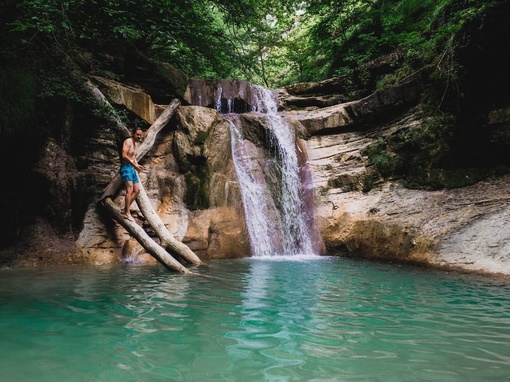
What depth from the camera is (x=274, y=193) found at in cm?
973

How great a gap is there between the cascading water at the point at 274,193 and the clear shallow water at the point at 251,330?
13.1 feet

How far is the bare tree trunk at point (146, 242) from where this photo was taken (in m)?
5.83

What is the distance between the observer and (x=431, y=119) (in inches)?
344

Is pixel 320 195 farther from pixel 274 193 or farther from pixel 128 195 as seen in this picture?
pixel 128 195

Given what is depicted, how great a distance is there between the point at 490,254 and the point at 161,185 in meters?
6.96

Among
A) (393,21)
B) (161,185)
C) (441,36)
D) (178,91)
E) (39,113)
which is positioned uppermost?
(393,21)

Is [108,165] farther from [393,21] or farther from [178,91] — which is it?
[393,21]

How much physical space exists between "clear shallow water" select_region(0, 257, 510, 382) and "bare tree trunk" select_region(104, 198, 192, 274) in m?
0.88

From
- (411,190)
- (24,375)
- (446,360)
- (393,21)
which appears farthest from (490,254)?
(393,21)

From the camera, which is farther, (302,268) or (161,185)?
(161,185)

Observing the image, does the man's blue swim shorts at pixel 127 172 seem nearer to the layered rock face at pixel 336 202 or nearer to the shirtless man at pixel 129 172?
the shirtless man at pixel 129 172

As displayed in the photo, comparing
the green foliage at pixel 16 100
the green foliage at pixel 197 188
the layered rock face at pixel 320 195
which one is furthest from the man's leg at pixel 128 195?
the green foliage at pixel 16 100

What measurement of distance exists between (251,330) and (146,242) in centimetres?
410

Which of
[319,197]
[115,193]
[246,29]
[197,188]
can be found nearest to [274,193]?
[319,197]
